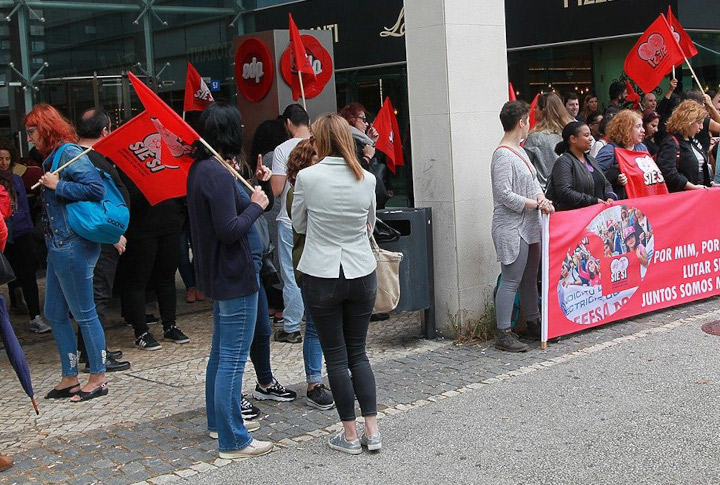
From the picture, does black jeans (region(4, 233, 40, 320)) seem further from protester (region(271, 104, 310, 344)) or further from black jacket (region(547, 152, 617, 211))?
black jacket (region(547, 152, 617, 211))

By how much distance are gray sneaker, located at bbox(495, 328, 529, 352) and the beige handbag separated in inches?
54.0

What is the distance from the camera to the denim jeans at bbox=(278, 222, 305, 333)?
805cm

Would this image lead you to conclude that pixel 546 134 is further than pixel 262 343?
Yes

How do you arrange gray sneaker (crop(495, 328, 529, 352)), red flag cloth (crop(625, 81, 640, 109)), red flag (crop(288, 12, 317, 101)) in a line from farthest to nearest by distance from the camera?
red flag cloth (crop(625, 81, 640, 109)) < red flag (crop(288, 12, 317, 101)) < gray sneaker (crop(495, 328, 529, 352))

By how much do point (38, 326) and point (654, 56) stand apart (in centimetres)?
737

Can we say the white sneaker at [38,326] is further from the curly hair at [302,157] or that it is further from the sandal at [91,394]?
the curly hair at [302,157]

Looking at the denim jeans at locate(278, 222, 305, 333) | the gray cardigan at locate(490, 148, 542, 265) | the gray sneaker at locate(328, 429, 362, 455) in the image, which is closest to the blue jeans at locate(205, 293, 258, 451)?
the gray sneaker at locate(328, 429, 362, 455)

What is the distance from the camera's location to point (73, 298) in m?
6.63

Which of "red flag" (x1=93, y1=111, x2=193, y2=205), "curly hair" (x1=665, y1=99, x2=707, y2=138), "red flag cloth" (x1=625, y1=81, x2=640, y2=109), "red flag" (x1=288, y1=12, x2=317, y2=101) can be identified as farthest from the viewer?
"red flag cloth" (x1=625, y1=81, x2=640, y2=109)

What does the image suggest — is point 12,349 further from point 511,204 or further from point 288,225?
point 511,204

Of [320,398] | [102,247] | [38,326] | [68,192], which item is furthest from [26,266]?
[320,398]

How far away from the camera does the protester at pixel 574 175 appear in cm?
806

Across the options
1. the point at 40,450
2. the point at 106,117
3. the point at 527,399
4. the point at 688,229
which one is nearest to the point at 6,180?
the point at 106,117

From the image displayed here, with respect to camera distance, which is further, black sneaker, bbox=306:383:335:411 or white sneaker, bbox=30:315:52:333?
white sneaker, bbox=30:315:52:333
